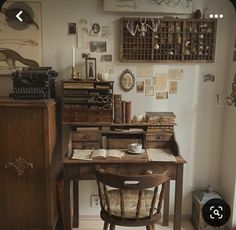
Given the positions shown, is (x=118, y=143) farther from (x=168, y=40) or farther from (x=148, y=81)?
(x=168, y=40)

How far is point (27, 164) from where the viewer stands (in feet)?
7.65

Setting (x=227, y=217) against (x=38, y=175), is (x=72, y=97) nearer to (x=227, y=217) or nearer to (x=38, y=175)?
(x=38, y=175)

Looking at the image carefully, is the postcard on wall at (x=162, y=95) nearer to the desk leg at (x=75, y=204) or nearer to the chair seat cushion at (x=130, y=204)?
the chair seat cushion at (x=130, y=204)

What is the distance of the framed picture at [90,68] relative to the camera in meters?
2.53

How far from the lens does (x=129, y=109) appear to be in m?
2.51

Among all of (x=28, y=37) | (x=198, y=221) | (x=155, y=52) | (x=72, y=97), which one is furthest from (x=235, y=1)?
(x=198, y=221)

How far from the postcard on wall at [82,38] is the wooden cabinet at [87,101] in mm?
364

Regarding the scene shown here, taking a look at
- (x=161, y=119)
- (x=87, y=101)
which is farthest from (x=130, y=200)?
(x=87, y=101)

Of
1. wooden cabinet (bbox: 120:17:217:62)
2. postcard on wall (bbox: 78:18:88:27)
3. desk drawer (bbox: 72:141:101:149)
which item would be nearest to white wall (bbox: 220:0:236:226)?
wooden cabinet (bbox: 120:17:217:62)

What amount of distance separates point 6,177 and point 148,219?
1.15 meters

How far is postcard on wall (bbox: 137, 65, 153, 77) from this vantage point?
8.57 ft

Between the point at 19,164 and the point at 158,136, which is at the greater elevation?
the point at 158,136

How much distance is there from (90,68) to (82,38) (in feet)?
0.88

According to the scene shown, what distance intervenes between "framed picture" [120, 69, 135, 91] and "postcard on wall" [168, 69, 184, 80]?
1.07ft
